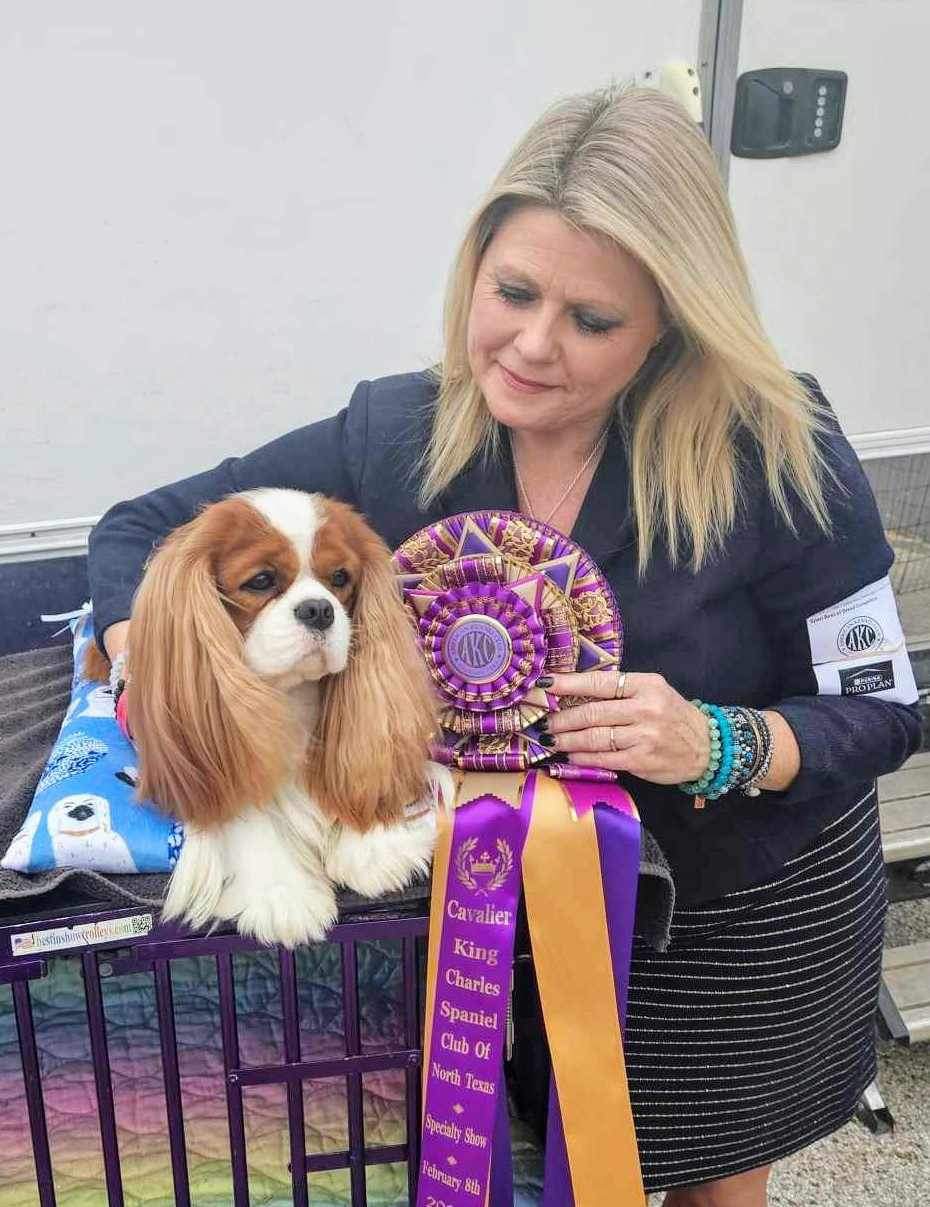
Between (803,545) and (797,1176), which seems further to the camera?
(797,1176)

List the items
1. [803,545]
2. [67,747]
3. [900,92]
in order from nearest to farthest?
1. [67,747]
2. [803,545]
3. [900,92]

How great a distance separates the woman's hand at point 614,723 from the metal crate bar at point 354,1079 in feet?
0.92

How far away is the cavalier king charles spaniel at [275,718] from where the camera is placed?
0.85 metres

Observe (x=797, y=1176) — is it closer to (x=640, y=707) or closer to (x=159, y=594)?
(x=640, y=707)

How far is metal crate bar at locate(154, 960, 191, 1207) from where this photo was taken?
0.81 metres

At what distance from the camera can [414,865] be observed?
0.88 metres

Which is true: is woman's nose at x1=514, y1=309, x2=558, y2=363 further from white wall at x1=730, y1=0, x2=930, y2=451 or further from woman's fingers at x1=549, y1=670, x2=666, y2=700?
white wall at x1=730, y1=0, x2=930, y2=451

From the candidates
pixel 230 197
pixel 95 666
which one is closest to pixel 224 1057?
pixel 95 666

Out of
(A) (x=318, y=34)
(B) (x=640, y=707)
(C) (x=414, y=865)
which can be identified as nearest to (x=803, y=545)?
(B) (x=640, y=707)

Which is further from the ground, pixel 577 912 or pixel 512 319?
pixel 512 319

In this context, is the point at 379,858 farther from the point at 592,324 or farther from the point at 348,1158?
the point at 592,324

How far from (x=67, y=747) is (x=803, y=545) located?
79 centimetres

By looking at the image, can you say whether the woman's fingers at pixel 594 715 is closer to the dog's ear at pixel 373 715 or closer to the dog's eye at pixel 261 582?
the dog's ear at pixel 373 715

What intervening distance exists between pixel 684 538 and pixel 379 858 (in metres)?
0.49
